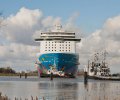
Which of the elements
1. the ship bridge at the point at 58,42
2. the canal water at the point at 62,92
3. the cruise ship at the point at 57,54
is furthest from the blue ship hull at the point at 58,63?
the canal water at the point at 62,92

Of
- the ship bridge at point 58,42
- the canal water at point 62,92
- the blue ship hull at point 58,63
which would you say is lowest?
the canal water at point 62,92

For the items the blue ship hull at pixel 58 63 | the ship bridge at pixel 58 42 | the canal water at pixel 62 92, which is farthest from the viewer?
the ship bridge at pixel 58 42

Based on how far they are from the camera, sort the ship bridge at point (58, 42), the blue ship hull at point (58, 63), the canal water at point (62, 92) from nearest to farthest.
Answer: the canal water at point (62, 92), the blue ship hull at point (58, 63), the ship bridge at point (58, 42)

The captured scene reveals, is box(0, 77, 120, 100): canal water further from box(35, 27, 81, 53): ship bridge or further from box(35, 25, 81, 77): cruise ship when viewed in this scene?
box(35, 27, 81, 53): ship bridge

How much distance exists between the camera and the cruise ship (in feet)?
432

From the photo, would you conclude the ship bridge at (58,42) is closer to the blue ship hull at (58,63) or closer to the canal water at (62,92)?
the blue ship hull at (58,63)

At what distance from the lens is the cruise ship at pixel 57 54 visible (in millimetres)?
131750

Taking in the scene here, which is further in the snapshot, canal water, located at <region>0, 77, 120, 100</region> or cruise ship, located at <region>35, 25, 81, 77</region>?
cruise ship, located at <region>35, 25, 81, 77</region>

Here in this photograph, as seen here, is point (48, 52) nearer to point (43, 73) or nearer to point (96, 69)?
point (43, 73)

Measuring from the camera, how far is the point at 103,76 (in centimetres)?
15362

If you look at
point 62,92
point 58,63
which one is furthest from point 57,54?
point 62,92

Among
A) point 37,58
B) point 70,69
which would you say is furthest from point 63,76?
point 37,58

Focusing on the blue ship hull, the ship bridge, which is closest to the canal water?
the blue ship hull

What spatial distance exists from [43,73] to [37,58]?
711 centimetres
